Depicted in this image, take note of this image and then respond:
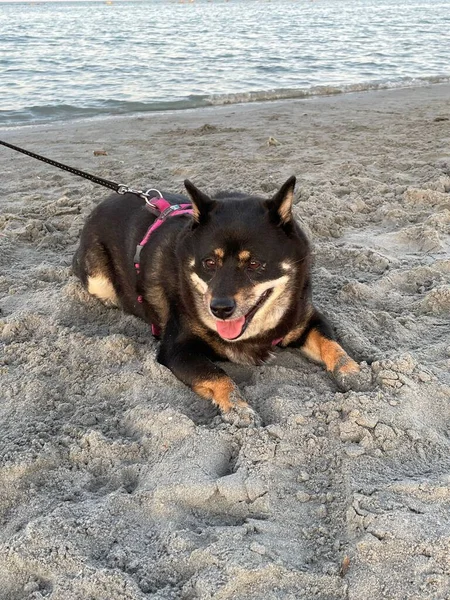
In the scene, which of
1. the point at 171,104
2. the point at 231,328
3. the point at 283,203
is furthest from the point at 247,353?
the point at 171,104

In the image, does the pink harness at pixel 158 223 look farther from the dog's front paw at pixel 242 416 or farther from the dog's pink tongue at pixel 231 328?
the dog's front paw at pixel 242 416

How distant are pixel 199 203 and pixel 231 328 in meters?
0.75

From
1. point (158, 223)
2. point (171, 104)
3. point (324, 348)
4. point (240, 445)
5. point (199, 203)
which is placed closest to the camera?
point (240, 445)

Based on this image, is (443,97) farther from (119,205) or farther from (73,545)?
(73,545)

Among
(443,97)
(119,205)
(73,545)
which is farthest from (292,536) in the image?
(443,97)

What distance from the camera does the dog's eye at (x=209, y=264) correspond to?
3.27 metres

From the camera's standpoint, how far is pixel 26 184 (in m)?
6.94

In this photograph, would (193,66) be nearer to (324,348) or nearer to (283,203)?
(283,203)

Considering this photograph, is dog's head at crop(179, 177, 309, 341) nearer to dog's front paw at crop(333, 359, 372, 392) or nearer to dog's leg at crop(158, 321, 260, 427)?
dog's leg at crop(158, 321, 260, 427)

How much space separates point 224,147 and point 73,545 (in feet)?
22.9

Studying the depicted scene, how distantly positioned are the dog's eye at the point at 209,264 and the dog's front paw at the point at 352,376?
929 millimetres

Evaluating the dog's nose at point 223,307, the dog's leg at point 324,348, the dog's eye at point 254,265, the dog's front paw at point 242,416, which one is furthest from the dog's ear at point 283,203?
the dog's front paw at point 242,416

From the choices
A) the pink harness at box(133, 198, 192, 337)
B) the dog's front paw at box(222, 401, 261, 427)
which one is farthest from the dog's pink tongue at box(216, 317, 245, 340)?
the pink harness at box(133, 198, 192, 337)

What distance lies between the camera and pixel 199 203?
3.32 meters
